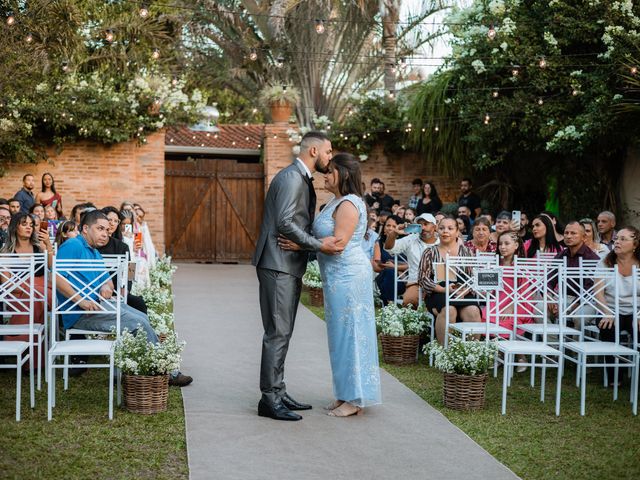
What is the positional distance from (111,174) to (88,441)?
44.7ft

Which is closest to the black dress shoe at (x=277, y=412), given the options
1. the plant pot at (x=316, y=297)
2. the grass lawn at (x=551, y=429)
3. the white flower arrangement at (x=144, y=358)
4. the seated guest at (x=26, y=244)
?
the white flower arrangement at (x=144, y=358)

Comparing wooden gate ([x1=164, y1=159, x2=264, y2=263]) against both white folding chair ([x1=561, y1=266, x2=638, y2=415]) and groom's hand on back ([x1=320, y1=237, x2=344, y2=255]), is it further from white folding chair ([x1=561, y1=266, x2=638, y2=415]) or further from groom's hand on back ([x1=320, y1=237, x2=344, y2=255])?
groom's hand on back ([x1=320, y1=237, x2=344, y2=255])

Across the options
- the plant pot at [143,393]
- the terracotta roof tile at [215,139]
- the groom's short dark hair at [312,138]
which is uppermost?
the terracotta roof tile at [215,139]

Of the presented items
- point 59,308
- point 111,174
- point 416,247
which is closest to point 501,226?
point 416,247

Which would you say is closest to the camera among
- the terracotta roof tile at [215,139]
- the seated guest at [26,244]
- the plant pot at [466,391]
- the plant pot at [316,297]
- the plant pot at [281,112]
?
the plant pot at [466,391]

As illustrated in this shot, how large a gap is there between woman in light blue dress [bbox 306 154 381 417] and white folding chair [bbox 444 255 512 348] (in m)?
1.44

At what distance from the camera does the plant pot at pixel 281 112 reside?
765 inches

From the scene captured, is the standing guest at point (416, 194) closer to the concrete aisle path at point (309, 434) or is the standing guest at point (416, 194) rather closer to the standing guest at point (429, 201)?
the standing guest at point (429, 201)

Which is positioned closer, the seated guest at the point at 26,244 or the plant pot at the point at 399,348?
the seated guest at the point at 26,244

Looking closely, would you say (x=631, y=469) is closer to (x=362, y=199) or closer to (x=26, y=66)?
(x=362, y=199)

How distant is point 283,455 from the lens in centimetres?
521

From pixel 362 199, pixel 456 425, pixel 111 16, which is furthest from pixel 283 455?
pixel 111 16

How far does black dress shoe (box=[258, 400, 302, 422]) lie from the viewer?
19.8ft

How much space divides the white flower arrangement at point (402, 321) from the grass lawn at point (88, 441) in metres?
2.36
